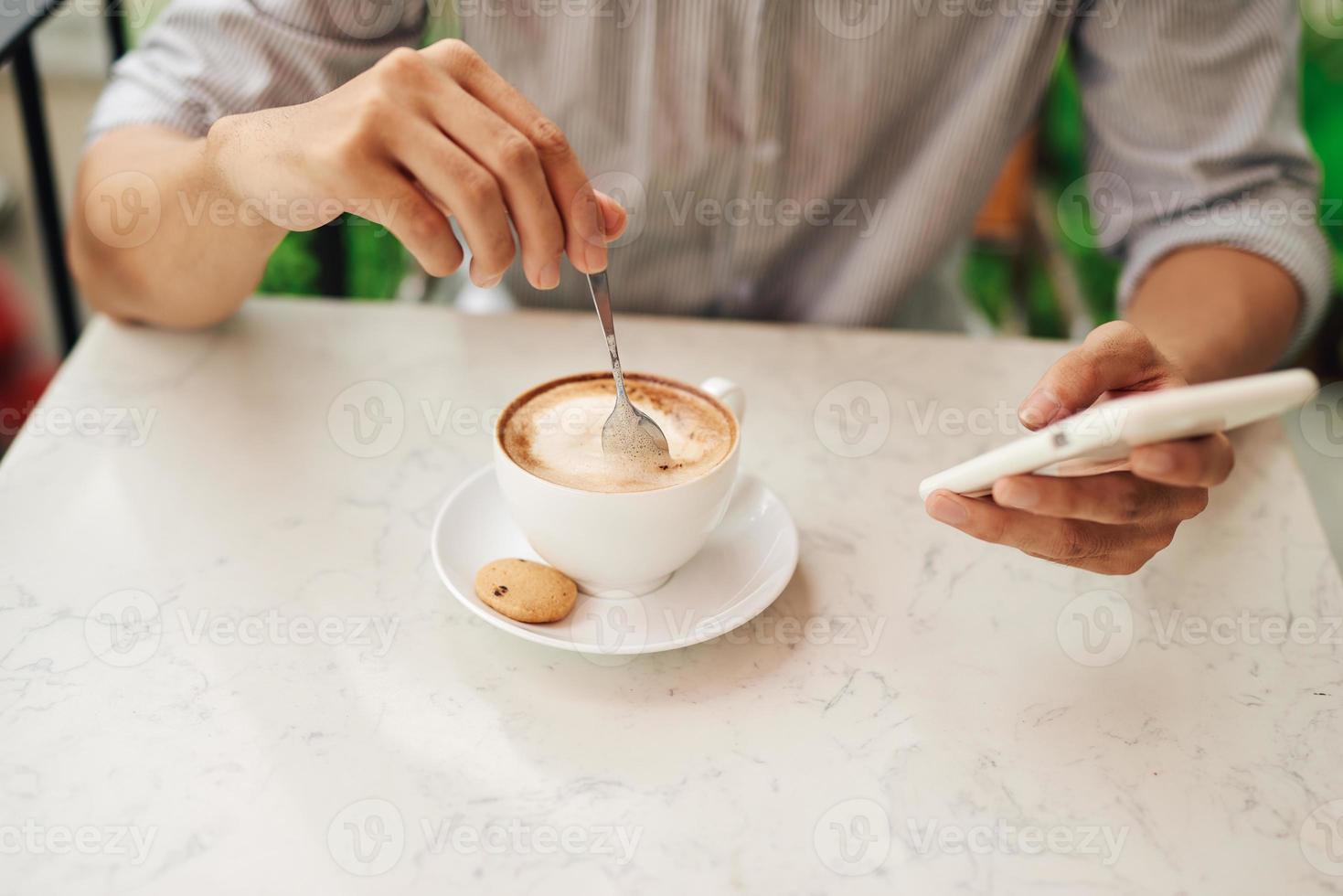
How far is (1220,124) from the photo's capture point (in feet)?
4.66

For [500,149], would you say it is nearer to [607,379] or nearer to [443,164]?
[443,164]

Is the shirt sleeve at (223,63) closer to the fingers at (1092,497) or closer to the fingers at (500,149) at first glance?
the fingers at (500,149)

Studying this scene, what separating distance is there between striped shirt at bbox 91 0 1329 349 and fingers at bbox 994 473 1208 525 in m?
0.75

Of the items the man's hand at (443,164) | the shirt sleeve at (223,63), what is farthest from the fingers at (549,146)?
the shirt sleeve at (223,63)

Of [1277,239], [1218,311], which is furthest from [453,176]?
[1277,239]

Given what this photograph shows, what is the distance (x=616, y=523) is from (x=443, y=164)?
31 centimetres

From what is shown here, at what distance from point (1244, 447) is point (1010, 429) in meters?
0.26

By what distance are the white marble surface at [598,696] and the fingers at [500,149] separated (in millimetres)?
344

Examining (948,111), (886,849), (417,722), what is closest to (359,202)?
(417,722)

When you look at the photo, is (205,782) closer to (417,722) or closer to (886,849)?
(417,722)

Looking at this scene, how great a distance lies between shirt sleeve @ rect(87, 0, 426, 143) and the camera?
124cm

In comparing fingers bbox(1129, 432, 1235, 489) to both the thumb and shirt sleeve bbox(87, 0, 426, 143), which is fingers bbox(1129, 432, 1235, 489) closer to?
the thumb

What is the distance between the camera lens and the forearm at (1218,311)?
3.98ft

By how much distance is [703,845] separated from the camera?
70cm
